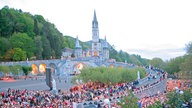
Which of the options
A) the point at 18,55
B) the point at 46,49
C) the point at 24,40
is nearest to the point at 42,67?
the point at 46,49

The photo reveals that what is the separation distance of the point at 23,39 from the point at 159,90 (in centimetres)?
4364

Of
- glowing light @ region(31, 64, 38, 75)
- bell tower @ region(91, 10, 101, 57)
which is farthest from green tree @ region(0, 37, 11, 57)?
bell tower @ region(91, 10, 101, 57)

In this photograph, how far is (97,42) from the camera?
10188 centimetres

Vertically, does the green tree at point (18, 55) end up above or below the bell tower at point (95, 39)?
below

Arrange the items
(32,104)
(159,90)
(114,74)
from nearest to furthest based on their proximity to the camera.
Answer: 1. (32,104)
2. (159,90)
3. (114,74)

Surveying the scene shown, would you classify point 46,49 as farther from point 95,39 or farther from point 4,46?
point 95,39

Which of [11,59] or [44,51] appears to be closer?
[11,59]

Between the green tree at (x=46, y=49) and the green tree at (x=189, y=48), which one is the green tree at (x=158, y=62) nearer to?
the green tree at (x=46, y=49)

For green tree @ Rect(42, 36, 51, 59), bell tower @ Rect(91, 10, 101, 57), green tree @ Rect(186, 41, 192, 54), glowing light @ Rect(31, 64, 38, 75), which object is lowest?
glowing light @ Rect(31, 64, 38, 75)

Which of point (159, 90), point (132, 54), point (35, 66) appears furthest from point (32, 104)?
point (132, 54)

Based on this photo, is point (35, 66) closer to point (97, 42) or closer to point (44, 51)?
point (44, 51)

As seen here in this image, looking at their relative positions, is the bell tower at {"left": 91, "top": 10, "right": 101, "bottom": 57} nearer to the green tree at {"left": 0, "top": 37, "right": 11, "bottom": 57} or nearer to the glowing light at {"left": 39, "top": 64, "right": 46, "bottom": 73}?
the glowing light at {"left": 39, "top": 64, "right": 46, "bottom": 73}

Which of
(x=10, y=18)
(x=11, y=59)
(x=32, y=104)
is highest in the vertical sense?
(x=10, y=18)

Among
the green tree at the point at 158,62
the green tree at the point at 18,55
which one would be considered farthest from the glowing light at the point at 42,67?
the green tree at the point at 158,62
